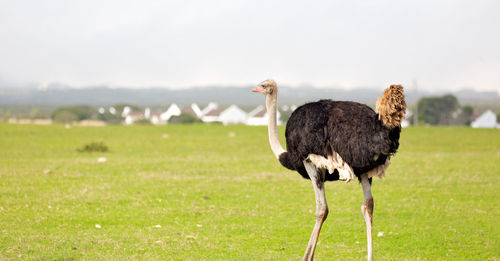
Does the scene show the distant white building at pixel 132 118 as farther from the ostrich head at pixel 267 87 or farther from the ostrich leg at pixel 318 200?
the ostrich leg at pixel 318 200

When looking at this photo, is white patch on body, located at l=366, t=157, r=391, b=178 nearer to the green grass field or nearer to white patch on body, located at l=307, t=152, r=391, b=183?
white patch on body, located at l=307, t=152, r=391, b=183

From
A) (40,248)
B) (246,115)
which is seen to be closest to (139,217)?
(40,248)

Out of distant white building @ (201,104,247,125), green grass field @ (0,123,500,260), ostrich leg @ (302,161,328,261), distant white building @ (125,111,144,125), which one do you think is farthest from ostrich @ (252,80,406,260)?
distant white building @ (201,104,247,125)

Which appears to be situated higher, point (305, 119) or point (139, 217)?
point (305, 119)

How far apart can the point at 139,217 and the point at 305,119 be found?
15.3 ft

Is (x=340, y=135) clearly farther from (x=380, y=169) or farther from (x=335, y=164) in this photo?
(x=380, y=169)

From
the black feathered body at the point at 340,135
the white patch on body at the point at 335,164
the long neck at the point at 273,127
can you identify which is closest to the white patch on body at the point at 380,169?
the black feathered body at the point at 340,135

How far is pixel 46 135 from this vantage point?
33156 mm

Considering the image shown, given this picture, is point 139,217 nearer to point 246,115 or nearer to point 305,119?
point 305,119

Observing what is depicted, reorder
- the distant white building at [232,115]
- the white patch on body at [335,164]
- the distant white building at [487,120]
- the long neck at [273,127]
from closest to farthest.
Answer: the white patch on body at [335,164] < the long neck at [273,127] < the distant white building at [487,120] < the distant white building at [232,115]

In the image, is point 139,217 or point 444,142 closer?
point 139,217

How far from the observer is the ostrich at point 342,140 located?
6258 mm

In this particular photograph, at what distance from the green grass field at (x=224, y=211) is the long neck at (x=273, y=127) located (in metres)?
1.54

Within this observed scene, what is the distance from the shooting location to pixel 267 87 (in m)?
7.61
